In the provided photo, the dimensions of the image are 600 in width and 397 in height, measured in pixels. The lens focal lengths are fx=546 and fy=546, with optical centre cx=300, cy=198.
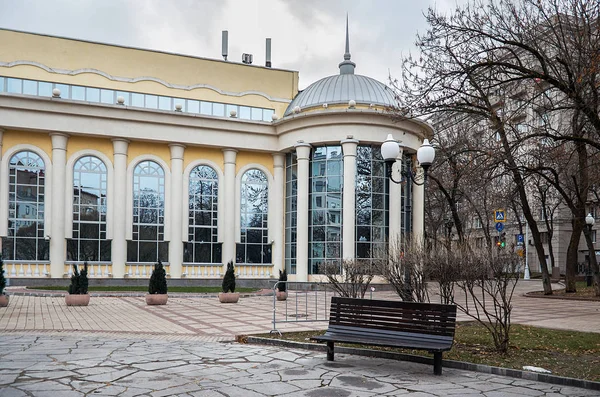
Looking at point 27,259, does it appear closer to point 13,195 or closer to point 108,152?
point 13,195

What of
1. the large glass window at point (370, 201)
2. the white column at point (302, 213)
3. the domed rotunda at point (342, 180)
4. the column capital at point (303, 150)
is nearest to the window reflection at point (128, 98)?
the domed rotunda at point (342, 180)

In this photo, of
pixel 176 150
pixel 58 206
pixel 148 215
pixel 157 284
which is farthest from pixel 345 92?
pixel 157 284

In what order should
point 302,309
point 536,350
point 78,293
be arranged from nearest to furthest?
point 536,350 < point 302,309 < point 78,293

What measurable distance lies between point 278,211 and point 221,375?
2540cm

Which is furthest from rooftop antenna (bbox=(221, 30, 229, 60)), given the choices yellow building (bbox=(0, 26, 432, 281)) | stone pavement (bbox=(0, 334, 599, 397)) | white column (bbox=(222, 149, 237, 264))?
Answer: stone pavement (bbox=(0, 334, 599, 397))

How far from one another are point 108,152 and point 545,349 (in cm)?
2594

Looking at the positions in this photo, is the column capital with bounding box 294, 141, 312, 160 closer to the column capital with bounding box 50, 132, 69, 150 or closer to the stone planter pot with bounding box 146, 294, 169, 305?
the column capital with bounding box 50, 132, 69, 150

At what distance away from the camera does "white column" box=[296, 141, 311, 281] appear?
3061cm

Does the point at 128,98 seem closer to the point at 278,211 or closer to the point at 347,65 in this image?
the point at 278,211

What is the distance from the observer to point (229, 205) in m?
32.2

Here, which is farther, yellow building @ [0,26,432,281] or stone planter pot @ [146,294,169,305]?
yellow building @ [0,26,432,281]

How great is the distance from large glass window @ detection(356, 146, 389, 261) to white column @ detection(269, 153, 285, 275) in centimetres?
529

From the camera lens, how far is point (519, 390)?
23.7 feet

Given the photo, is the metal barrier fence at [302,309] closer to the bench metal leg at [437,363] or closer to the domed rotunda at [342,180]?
the bench metal leg at [437,363]
